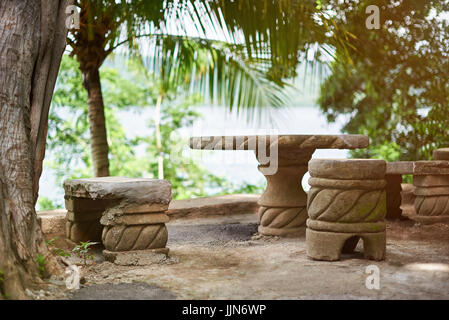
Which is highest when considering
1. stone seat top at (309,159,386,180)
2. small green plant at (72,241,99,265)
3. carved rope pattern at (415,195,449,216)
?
stone seat top at (309,159,386,180)

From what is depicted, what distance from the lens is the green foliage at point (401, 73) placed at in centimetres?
812

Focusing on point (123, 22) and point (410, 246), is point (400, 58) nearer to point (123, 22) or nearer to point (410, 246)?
point (123, 22)

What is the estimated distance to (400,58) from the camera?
8.48m

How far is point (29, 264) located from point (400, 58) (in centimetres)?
690

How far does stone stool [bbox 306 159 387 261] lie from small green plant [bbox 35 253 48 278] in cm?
162

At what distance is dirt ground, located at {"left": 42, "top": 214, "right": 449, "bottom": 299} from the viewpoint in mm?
2863

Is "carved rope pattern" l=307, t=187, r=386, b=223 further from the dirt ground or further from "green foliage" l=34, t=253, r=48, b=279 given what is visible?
"green foliage" l=34, t=253, r=48, b=279

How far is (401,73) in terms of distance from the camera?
8500 millimetres

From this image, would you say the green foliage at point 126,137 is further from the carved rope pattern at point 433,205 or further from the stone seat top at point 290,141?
the stone seat top at point 290,141

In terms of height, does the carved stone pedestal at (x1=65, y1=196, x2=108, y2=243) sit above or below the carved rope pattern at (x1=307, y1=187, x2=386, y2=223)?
below

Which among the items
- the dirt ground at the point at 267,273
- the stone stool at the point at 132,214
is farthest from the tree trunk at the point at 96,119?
the stone stool at the point at 132,214

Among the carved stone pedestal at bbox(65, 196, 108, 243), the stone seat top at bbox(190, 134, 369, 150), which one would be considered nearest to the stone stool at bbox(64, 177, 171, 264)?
the carved stone pedestal at bbox(65, 196, 108, 243)

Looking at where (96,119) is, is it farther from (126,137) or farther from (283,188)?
(126,137)

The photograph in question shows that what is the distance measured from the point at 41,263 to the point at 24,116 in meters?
0.83
